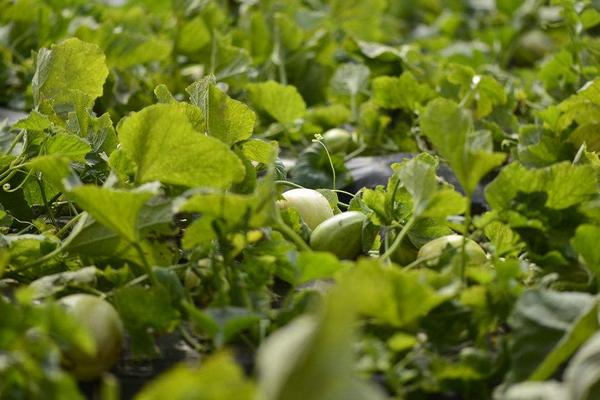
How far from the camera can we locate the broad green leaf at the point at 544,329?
604 mm

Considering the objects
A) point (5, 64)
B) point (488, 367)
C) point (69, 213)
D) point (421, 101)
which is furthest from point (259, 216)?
point (5, 64)

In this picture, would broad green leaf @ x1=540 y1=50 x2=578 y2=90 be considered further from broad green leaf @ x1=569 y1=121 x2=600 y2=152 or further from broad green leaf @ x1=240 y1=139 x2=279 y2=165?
broad green leaf @ x1=240 y1=139 x2=279 y2=165

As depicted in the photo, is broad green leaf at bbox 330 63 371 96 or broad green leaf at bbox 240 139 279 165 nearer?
broad green leaf at bbox 240 139 279 165

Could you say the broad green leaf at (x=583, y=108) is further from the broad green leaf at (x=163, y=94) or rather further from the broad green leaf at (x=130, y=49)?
the broad green leaf at (x=130, y=49)

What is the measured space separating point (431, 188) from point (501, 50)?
1306 mm

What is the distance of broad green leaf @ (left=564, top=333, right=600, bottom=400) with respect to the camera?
541 mm

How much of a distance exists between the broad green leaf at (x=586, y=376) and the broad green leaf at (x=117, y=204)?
0.30 meters

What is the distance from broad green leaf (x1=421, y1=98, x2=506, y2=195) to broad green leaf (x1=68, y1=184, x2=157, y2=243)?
0.68ft

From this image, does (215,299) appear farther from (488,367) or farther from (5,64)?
(5,64)

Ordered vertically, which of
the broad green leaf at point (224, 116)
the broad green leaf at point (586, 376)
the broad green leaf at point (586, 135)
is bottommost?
the broad green leaf at point (586, 135)

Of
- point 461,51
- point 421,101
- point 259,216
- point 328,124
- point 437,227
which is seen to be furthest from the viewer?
point 461,51

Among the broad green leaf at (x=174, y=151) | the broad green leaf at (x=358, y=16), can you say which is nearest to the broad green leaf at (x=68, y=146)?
the broad green leaf at (x=174, y=151)

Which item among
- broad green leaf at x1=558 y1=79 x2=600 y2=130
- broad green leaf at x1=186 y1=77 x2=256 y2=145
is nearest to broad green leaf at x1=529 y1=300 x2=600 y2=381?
broad green leaf at x1=186 y1=77 x2=256 y2=145

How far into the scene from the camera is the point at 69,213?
948 millimetres
